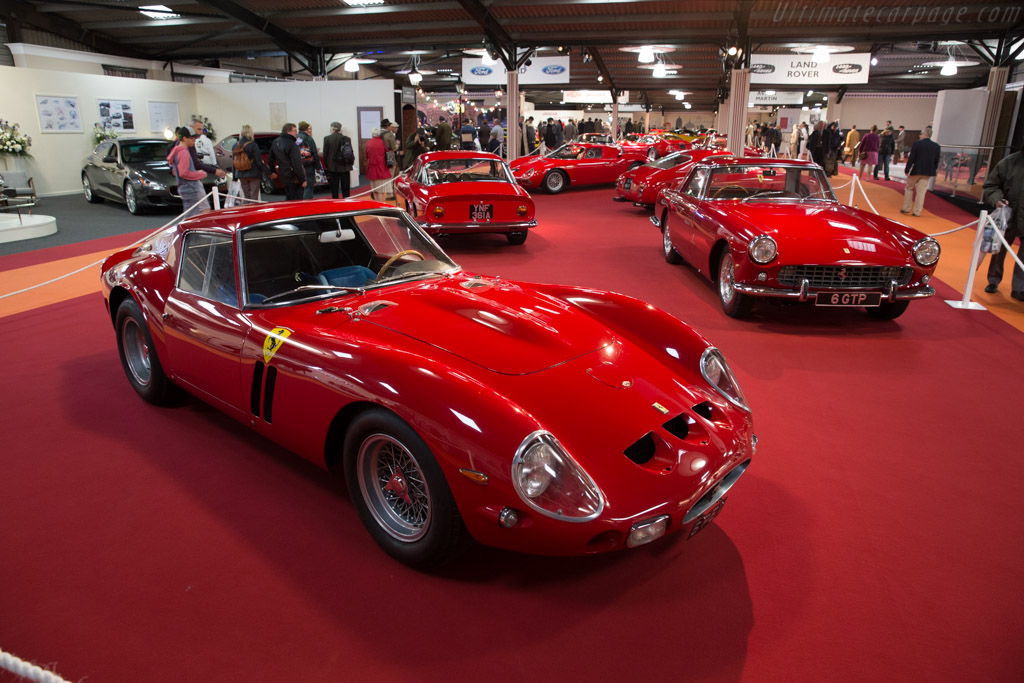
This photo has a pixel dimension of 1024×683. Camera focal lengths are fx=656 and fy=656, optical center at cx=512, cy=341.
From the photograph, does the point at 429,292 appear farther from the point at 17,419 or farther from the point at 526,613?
the point at 17,419

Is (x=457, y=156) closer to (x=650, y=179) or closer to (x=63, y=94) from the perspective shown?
(x=650, y=179)

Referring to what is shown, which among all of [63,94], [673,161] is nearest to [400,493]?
[673,161]

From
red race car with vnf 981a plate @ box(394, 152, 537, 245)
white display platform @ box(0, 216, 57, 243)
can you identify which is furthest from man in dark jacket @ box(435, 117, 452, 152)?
white display platform @ box(0, 216, 57, 243)

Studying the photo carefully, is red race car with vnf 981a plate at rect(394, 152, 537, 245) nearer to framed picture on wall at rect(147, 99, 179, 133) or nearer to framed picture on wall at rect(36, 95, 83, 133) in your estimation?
framed picture on wall at rect(36, 95, 83, 133)

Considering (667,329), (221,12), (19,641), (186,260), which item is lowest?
(19,641)

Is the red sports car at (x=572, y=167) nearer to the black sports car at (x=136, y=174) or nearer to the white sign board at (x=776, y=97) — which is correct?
the black sports car at (x=136, y=174)

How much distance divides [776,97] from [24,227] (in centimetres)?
3358

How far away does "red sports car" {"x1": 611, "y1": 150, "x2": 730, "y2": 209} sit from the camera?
12227 millimetres

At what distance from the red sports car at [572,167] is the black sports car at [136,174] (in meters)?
7.13

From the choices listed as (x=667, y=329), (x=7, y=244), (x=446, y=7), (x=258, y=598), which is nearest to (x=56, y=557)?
(x=258, y=598)

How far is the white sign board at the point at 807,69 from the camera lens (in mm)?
17328

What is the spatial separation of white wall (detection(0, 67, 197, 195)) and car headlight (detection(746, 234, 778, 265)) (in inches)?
631

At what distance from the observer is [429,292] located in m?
3.23

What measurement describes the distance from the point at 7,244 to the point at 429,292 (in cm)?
945
